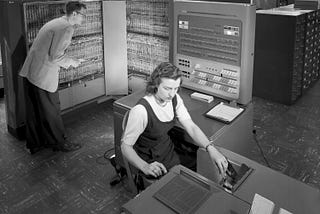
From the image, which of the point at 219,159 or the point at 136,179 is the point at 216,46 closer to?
the point at 219,159

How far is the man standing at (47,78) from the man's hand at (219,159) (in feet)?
6.16

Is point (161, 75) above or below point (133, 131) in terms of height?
above

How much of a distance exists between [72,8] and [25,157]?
4.86 feet

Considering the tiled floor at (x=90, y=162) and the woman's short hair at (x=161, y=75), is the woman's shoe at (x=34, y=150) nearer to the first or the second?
the tiled floor at (x=90, y=162)

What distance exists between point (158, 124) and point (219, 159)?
1.53 ft

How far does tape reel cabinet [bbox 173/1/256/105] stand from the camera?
8.34ft

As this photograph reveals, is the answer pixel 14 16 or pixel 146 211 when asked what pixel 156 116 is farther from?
pixel 14 16

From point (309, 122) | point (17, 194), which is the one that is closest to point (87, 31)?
point (17, 194)

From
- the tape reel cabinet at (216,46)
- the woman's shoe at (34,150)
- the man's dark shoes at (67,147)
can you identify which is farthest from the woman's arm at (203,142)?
the woman's shoe at (34,150)

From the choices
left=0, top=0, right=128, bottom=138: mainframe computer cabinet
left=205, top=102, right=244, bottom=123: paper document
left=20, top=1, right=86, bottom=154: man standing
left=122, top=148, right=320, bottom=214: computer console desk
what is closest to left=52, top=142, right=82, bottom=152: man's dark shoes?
left=20, top=1, right=86, bottom=154: man standing

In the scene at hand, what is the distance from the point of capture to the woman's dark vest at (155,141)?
2.16m

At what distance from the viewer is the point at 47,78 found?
3357 mm

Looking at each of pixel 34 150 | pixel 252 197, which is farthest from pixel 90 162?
pixel 252 197

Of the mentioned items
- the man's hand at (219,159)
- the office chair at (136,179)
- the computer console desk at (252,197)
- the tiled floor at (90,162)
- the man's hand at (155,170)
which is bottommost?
the tiled floor at (90,162)
